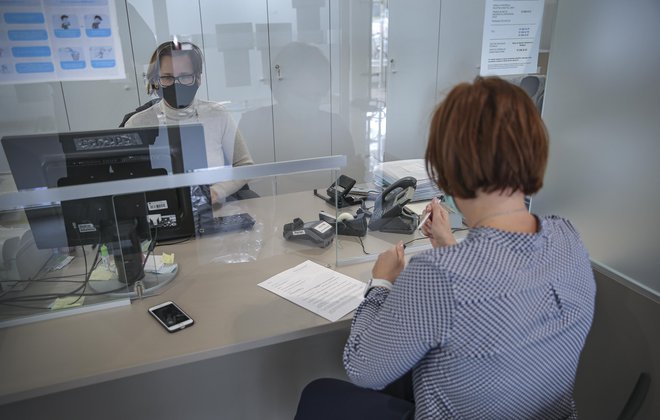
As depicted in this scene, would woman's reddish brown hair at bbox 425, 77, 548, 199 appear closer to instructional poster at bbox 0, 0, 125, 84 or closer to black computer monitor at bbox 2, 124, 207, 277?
black computer monitor at bbox 2, 124, 207, 277

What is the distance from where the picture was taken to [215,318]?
1.23 m

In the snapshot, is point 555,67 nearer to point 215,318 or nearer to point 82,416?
point 215,318

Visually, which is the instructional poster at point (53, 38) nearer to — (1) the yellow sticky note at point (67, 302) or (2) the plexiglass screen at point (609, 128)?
(1) the yellow sticky note at point (67, 302)

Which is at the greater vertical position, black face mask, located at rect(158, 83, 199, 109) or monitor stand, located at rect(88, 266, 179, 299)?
black face mask, located at rect(158, 83, 199, 109)

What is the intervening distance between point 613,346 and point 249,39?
2287mm

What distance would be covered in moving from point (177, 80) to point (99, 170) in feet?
2.61

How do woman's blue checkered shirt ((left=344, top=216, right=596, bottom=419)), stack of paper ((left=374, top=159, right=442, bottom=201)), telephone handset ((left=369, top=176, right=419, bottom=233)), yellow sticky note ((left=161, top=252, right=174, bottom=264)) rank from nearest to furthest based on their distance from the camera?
1. woman's blue checkered shirt ((left=344, top=216, right=596, bottom=419))
2. yellow sticky note ((left=161, top=252, right=174, bottom=264))
3. telephone handset ((left=369, top=176, right=419, bottom=233))
4. stack of paper ((left=374, top=159, right=442, bottom=201))

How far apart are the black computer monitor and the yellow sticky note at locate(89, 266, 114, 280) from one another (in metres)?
0.08

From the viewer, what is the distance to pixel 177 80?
80.4 inches

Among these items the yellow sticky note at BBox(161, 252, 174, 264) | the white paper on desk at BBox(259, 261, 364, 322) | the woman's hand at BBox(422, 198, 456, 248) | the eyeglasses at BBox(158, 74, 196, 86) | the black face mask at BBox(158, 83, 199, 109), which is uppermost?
the eyeglasses at BBox(158, 74, 196, 86)

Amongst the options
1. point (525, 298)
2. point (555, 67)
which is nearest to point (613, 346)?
point (525, 298)

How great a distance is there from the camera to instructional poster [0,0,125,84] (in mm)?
1573

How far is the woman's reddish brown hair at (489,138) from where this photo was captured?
87 centimetres

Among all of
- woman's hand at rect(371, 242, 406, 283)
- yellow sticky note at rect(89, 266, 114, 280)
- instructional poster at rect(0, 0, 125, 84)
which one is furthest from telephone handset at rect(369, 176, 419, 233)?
instructional poster at rect(0, 0, 125, 84)
